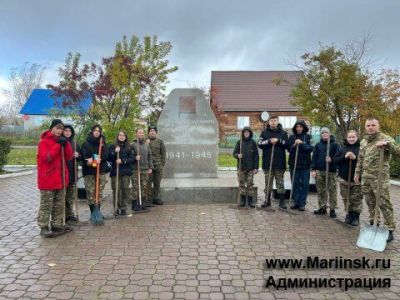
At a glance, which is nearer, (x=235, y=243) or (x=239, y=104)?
(x=235, y=243)

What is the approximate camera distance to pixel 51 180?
5.87 metres

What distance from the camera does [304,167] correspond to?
759 cm

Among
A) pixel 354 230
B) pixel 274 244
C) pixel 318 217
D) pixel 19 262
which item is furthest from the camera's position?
pixel 318 217

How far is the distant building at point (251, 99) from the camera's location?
33000 mm

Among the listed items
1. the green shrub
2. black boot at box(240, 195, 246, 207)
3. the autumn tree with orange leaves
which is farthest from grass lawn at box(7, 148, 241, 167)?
black boot at box(240, 195, 246, 207)

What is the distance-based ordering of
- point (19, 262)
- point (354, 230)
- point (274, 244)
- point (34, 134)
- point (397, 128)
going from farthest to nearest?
1. point (34, 134)
2. point (397, 128)
3. point (354, 230)
4. point (274, 244)
5. point (19, 262)

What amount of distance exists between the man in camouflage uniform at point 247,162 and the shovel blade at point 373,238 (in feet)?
8.93

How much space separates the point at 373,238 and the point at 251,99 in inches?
1151

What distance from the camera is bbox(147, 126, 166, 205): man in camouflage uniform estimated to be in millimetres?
8172

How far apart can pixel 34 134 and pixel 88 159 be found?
94.9 ft

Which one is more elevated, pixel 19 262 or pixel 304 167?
pixel 304 167

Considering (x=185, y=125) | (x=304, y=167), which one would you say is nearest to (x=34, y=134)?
(x=185, y=125)

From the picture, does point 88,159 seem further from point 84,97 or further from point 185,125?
point 84,97

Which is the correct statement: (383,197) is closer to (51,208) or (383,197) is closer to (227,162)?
(51,208)
